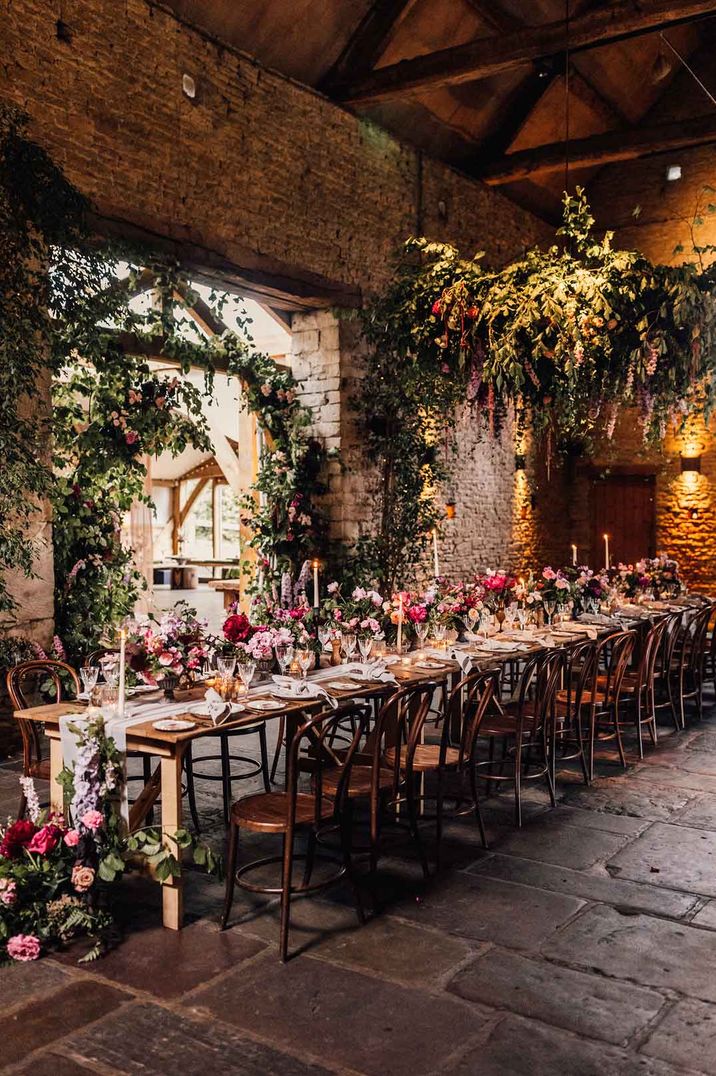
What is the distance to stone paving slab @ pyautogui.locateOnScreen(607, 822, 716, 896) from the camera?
3.71m

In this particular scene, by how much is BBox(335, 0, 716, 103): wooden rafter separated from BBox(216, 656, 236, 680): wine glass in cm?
563

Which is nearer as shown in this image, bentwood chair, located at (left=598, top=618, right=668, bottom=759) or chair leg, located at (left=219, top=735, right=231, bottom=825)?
chair leg, located at (left=219, top=735, right=231, bottom=825)

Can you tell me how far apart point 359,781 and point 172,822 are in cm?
75

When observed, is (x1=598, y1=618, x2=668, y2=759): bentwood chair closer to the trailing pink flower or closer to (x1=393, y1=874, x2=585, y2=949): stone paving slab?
(x1=393, y1=874, x2=585, y2=949): stone paving slab

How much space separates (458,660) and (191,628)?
1564mm

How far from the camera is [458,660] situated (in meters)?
5.01

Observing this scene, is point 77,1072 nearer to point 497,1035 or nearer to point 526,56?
point 497,1035

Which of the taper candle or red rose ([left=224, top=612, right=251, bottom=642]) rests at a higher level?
red rose ([left=224, top=612, right=251, bottom=642])

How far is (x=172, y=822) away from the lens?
10.8ft

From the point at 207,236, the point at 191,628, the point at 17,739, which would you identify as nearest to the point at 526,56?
the point at 207,236

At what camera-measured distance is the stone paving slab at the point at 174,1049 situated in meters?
2.41

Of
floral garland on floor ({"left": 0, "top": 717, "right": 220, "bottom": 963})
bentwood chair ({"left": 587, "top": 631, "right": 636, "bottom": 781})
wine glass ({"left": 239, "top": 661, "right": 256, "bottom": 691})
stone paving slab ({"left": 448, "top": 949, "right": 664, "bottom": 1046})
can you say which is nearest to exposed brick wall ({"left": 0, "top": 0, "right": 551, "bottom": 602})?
bentwood chair ({"left": 587, "top": 631, "right": 636, "bottom": 781})

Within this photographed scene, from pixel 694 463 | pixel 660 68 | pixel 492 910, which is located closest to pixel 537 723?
pixel 492 910

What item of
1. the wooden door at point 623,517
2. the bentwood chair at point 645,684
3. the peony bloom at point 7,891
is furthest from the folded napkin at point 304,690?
the wooden door at point 623,517
